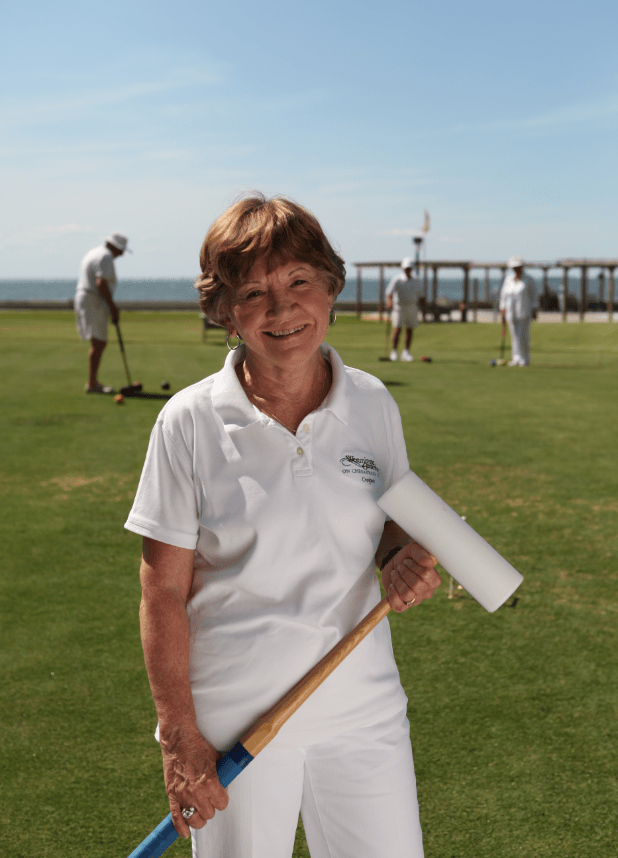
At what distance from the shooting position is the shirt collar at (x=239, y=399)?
70.1 inches

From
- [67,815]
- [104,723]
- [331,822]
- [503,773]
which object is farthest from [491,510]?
[331,822]

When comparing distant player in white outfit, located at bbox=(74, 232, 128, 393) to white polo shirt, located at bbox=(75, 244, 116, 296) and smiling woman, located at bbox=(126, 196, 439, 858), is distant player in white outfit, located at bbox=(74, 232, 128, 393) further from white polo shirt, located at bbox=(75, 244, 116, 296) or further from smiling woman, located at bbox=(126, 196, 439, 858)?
smiling woman, located at bbox=(126, 196, 439, 858)

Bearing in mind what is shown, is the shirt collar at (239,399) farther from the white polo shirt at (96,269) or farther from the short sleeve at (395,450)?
the white polo shirt at (96,269)

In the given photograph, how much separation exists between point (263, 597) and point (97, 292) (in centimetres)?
1004

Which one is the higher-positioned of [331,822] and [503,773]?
[331,822]

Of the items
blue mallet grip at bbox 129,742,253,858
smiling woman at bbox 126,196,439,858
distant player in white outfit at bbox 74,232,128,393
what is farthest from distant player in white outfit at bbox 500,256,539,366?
blue mallet grip at bbox 129,742,253,858

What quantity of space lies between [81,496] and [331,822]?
5.10 m

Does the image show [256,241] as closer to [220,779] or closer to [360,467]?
[360,467]

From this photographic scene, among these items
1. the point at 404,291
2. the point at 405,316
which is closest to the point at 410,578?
the point at 404,291

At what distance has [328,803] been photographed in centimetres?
179

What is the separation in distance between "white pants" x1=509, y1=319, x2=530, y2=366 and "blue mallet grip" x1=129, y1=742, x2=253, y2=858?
49.2 feet

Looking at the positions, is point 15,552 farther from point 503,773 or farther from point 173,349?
point 173,349

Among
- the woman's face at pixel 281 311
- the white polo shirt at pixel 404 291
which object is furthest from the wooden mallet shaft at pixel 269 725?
the white polo shirt at pixel 404 291

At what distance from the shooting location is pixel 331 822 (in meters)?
1.80
